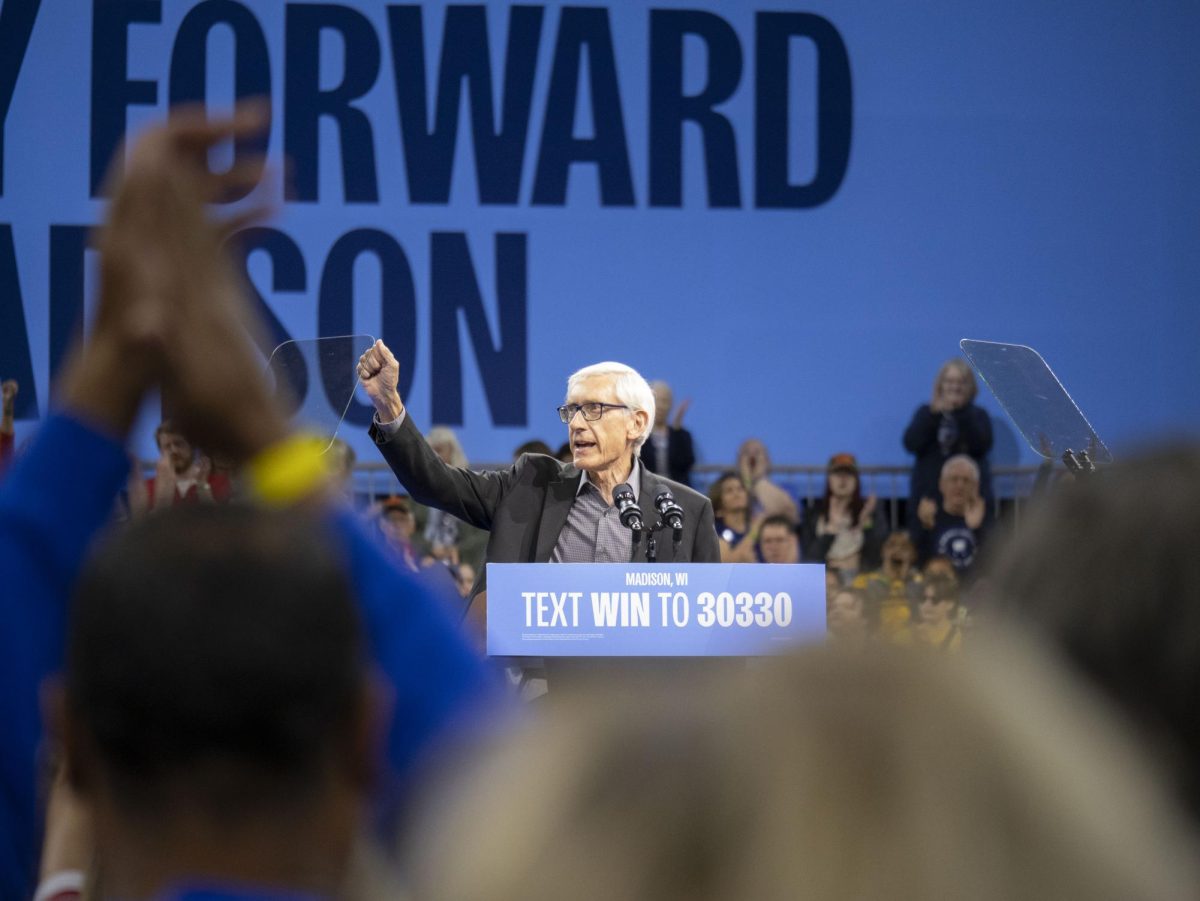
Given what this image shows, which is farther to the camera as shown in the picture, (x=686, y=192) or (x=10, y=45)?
(x=686, y=192)

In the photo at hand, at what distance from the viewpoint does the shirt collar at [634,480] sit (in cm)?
499

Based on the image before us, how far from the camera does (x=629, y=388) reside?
5297 mm

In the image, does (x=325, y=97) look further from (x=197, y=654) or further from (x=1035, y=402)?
(x=197, y=654)

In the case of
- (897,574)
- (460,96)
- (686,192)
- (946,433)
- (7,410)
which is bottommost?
(897,574)

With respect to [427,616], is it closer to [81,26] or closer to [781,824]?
[781,824]

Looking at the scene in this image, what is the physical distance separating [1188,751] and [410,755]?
507 millimetres

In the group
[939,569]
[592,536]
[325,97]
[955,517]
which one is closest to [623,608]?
[592,536]

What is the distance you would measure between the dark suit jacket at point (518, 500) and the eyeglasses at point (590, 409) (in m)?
0.22

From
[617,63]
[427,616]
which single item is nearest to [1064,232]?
[617,63]

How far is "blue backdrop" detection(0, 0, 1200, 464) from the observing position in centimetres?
1033

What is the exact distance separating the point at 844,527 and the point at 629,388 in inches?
148

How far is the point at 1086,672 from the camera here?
0.81m

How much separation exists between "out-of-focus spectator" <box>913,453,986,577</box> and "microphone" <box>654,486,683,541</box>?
4197 mm

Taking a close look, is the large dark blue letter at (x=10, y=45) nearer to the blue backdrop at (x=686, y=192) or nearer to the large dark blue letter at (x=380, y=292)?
the blue backdrop at (x=686, y=192)
